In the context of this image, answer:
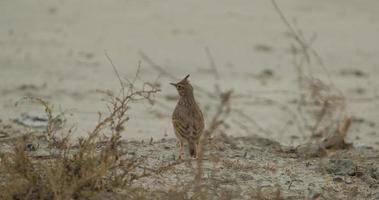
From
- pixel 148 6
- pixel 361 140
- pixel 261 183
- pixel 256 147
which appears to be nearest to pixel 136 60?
pixel 148 6

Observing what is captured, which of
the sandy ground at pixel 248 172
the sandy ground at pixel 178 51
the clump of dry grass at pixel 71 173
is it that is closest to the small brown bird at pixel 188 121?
the sandy ground at pixel 248 172

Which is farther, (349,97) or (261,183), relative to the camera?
(349,97)

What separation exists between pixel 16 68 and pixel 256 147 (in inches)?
215

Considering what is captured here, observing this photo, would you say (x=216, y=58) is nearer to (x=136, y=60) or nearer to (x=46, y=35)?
(x=136, y=60)

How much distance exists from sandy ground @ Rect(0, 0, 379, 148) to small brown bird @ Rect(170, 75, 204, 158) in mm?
1879

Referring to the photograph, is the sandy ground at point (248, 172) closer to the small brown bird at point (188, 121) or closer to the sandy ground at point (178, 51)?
the small brown bird at point (188, 121)

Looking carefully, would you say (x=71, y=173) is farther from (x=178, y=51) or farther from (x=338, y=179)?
(x=178, y=51)

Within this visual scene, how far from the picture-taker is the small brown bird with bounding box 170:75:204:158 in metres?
8.08

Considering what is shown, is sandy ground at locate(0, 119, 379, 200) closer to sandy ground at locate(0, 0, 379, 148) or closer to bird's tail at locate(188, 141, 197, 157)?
bird's tail at locate(188, 141, 197, 157)

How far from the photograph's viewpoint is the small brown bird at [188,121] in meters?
8.08

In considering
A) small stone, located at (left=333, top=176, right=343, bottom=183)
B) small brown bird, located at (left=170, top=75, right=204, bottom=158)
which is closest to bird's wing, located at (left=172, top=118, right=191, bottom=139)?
small brown bird, located at (left=170, top=75, right=204, bottom=158)

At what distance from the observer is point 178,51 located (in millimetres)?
14930

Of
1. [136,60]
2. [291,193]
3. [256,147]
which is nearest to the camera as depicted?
[291,193]

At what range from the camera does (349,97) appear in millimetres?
13086
